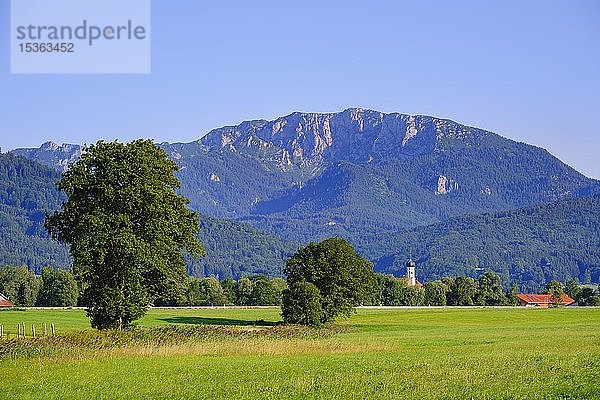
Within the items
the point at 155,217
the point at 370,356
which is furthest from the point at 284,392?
the point at 155,217

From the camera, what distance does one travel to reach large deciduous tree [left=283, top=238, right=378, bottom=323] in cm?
9000

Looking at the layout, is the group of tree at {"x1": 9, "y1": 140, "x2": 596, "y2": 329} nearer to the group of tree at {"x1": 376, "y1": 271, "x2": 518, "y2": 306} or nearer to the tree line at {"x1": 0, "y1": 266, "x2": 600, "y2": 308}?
the tree line at {"x1": 0, "y1": 266, "x2": 600, "y2": 308}

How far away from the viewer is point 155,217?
172 ft

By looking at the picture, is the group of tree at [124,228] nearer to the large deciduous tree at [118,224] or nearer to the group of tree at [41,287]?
the large deciduous tree at [118,224]

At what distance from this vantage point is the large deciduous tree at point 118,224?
51281 mm

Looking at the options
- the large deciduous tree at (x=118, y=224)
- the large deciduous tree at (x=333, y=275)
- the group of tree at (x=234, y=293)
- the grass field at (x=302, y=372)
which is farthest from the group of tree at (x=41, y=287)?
the grass field at (x=302, y=372)

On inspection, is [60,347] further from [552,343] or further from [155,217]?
[552,343]

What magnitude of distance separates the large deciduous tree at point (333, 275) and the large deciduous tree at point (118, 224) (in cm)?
3693

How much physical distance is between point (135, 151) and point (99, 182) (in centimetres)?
267

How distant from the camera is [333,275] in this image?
9038cm

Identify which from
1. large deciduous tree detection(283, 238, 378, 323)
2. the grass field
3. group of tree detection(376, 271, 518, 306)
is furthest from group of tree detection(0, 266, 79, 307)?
the grass field

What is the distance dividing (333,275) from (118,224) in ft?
137

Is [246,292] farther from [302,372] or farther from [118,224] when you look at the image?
[302,372]

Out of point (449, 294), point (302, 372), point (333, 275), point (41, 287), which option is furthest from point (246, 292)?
point (302, 372)
